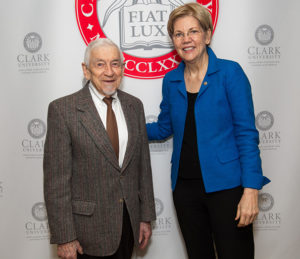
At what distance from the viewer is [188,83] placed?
154 centimetres

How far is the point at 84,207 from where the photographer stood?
1349 mm

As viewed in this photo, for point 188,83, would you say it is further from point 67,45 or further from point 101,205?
point 67,45

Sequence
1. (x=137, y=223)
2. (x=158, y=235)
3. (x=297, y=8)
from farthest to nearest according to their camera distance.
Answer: (x=158, y=235)
(x=297, y=8)
(x=137, y=223)

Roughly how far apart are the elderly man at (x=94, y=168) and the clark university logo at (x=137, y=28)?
48cm

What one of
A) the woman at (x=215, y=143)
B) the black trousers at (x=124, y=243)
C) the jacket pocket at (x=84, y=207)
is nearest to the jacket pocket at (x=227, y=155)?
the woman at (x=215, y=143)

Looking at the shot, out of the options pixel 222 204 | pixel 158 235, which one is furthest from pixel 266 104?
pixel 158 235

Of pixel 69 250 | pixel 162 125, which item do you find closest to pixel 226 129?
pixel 162 125

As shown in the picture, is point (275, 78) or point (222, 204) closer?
point (222, 204)

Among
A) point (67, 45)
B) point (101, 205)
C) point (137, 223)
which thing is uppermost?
point (67, 45)

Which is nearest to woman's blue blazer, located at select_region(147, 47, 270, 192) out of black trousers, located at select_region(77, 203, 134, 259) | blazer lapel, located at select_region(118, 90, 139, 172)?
blazer lapel, located at select_region(118, 90, 139, 172)

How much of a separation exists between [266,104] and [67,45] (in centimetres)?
132

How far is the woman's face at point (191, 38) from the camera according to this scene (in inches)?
57.7

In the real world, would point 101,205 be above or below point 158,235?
above

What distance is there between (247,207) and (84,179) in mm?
739
